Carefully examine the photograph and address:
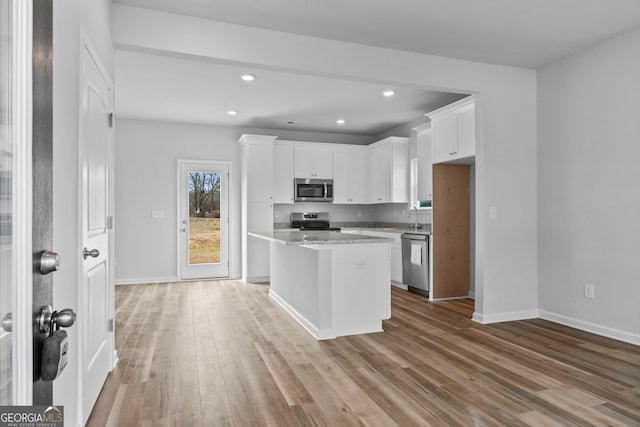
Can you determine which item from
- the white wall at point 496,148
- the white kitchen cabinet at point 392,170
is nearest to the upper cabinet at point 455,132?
the white wall at point 496,148

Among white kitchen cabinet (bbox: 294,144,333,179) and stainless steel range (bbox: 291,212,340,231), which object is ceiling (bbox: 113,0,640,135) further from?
stainless steel range (bbox: 291,212,340,231)

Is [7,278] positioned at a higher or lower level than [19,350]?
higher

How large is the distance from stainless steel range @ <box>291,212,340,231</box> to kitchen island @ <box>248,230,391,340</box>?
3.10 meters

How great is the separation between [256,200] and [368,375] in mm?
4198

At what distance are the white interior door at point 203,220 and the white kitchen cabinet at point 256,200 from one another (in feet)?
1.59

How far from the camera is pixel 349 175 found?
7.27m

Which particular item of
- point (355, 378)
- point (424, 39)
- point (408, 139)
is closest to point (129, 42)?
Result: point (424, 39)

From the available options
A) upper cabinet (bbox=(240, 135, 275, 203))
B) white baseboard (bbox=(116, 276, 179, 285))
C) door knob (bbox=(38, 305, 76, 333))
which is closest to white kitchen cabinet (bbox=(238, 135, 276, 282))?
upper cabinet (bbox=(240, 135, 275, 203))

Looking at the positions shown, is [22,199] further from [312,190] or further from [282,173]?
[312,190]

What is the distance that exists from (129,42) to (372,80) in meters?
2.02

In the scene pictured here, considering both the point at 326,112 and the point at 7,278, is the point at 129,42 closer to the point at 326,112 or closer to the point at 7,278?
the point at 7,278

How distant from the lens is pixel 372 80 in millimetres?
3703

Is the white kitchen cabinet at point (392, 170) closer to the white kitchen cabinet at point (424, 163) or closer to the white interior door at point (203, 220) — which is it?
the white kitchen cabinet at point (424, 163)

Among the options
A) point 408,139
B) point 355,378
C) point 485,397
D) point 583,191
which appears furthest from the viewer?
point 408,139
